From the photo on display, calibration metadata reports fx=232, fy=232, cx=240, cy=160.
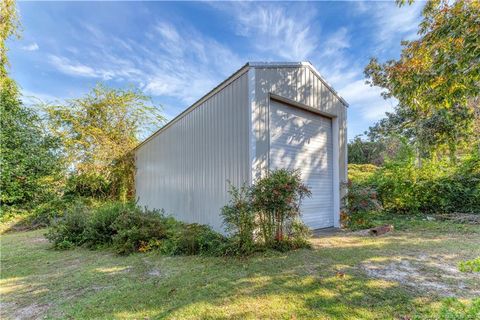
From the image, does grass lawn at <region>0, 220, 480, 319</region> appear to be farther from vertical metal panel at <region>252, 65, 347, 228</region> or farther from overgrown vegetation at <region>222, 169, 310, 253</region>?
vertical metal panel at <region>252, 65, 347, 228</region>

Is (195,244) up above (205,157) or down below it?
below

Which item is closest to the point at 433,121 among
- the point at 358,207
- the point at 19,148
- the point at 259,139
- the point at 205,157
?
the point at 358,207

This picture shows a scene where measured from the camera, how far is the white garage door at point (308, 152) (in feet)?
17.5

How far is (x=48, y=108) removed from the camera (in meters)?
9.93

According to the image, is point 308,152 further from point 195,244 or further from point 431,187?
point 431,187

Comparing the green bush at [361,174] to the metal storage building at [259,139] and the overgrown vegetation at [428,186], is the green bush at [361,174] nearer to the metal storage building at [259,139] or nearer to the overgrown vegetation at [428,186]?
the overgrown vegetation at [428,186]

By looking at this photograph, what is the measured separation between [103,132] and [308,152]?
29.8 feet

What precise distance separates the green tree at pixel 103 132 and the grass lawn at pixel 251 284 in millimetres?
6438

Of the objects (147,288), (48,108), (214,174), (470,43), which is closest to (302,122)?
(214,174)

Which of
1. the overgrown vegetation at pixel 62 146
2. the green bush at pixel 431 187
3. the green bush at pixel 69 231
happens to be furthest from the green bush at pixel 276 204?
the overgrown vegetation at pixel 62 146

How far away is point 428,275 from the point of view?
284 centimetres

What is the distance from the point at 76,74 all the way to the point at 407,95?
10.7 m

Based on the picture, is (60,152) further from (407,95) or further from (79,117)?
(407,95)

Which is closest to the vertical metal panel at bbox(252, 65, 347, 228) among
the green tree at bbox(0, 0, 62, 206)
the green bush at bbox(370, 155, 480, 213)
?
the green bush at bbox(370, 155, 480, 213)
